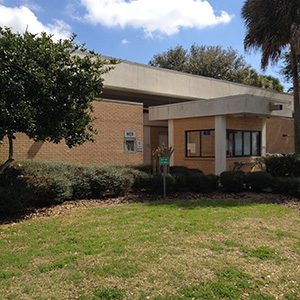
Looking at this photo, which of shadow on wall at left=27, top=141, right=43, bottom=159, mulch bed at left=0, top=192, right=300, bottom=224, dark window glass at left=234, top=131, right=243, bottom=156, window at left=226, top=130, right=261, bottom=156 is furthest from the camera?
dark window glass at left=234, top=131, right=243, bottom=156

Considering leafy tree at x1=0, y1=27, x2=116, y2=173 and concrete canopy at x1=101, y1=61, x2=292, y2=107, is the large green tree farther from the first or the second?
leafy tree at x1=0, y1=27, x2=116, y2=173

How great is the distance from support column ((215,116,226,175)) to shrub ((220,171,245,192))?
381cm

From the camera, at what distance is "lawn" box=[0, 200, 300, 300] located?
445cm

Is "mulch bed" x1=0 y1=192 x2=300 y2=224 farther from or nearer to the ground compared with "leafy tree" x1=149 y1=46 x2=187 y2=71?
nearer to the ground

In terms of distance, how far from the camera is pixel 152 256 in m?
5.55

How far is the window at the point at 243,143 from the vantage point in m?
16.9

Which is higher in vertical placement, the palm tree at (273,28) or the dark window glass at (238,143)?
the palm tree at (273,28)

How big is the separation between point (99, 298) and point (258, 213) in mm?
5897

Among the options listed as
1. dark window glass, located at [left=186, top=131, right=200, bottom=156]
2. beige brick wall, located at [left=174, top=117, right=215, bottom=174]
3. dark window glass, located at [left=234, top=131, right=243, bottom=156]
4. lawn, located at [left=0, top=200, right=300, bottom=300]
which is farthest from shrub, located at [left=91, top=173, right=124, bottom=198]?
dark window glass, located at [left=234, top=131, right=243, bottom=156]

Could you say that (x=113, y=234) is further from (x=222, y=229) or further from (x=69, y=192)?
(x=69, y=192)

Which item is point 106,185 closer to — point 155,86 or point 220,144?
point 220,144

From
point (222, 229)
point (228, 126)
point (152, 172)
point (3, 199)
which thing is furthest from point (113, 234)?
point (228, 126)

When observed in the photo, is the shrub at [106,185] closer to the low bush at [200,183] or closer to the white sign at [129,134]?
the low bush at [200,183]

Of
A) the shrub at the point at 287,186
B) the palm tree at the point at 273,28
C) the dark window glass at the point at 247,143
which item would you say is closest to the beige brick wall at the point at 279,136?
the dark window glass at the point at 247,143
